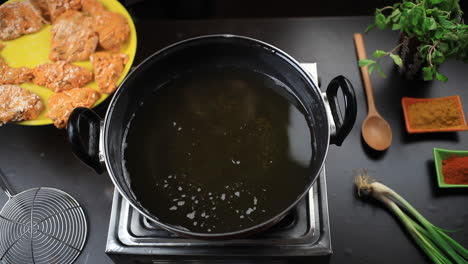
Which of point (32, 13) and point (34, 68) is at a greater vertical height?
point (32, 13)

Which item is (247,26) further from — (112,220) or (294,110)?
(112,220)

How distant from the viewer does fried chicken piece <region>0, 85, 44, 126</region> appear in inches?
54.4

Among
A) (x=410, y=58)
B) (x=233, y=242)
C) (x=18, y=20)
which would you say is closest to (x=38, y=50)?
(x=18, y=20)

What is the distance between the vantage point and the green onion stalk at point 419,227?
3.95 feet

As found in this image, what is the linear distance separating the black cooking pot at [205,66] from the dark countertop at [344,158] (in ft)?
0.93

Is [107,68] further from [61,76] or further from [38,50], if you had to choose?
[38,50]

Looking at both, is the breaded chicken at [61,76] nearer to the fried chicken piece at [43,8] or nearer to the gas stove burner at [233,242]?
the fried chicken piece at [43,8]

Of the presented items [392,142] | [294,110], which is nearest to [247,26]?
[294,110]

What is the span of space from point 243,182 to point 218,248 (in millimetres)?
208

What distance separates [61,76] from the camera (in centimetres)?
148

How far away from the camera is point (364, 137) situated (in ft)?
4.65

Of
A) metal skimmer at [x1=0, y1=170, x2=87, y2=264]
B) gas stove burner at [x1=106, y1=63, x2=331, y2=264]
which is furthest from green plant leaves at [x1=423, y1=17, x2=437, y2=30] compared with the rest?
metal skimmer at [x1=0, y1=170, x2=87, y2=264]

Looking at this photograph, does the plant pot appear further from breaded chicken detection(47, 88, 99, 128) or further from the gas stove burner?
breaded chicken detection(47, 88, 99, 128)

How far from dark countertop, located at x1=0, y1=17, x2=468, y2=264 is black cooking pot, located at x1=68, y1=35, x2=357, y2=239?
11.1 inches
